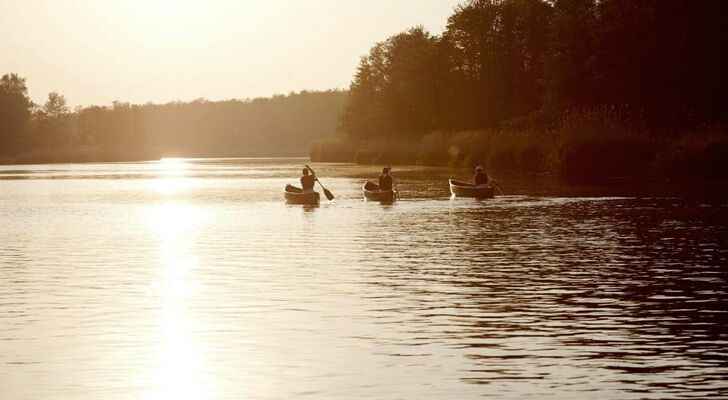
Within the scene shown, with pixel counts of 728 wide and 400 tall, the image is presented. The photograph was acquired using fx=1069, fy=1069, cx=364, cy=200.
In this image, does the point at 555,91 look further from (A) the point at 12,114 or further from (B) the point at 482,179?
(A) the point at 12,114

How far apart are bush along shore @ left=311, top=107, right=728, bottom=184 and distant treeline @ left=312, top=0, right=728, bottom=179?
3.4 inches

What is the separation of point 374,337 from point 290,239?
16.7 meters

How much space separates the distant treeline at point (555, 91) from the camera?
6288 centimetres

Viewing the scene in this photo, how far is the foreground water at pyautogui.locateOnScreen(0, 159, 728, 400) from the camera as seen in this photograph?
525 inches

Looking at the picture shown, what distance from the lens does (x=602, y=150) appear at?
2454 inches

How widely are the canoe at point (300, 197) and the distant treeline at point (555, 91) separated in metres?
20.2

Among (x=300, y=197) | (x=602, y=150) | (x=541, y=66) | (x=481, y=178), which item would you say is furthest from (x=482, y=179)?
(x=541, y=66)

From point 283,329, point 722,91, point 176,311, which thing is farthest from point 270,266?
point 722,91

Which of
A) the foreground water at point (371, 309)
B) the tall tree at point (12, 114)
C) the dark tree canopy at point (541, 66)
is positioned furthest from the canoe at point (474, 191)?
the tall tree at point (12, 114)

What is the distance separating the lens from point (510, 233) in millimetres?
33500

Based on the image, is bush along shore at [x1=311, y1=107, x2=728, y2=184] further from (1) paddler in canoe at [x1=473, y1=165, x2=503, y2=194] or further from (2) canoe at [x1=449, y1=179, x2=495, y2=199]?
(2) canoe at [x1=449, y1=179, x2=495, y2=199]

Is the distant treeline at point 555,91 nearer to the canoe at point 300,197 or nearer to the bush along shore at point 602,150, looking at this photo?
the bush along shore at point 602,150

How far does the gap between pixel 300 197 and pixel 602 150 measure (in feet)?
71.3

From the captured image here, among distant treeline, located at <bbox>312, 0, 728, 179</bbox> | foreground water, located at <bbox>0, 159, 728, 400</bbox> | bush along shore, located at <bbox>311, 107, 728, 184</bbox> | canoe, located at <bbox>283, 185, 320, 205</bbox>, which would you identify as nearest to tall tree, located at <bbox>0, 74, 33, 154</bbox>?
distant treeline, located at <bbox>312, 0, 728, 179</bbox>
